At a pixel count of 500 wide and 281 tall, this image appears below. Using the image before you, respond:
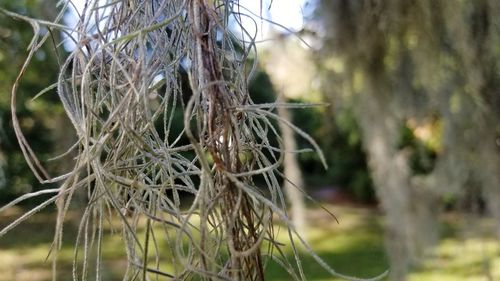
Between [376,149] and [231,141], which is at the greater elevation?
[376,149]

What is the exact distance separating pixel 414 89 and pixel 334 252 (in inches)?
106

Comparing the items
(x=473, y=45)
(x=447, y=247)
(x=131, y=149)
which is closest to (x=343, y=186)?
(x=447, y=247)

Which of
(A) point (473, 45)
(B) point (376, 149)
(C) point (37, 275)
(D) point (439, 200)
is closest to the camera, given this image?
(A) point (473, 45)

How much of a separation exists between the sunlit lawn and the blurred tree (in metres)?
1.49

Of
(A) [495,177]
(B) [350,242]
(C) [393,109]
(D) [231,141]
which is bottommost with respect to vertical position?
(D) [231,141]

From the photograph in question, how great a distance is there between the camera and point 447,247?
13.5 feet

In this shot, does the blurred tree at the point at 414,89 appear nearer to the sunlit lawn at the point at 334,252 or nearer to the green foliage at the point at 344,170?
the sunlit lawn at the point at 334,252

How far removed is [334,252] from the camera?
429 cm

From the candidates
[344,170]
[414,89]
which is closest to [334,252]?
[344,170]

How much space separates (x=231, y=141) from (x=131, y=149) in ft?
0.30

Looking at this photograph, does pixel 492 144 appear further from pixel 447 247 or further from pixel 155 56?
pixel 447 247

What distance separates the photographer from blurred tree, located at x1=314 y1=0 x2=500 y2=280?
1.44 metres

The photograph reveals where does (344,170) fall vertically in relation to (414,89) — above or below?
above

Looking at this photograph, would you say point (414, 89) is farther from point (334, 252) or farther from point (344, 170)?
point (344, 170)
